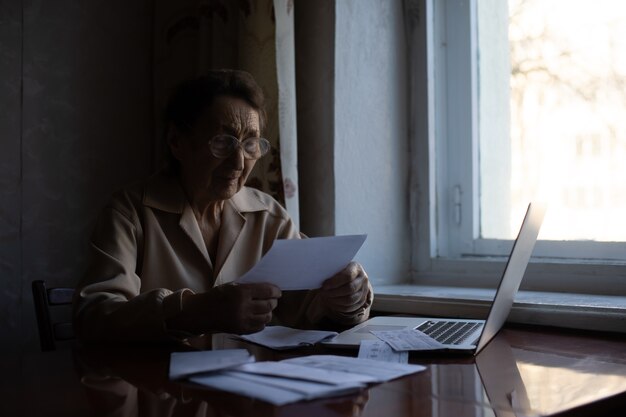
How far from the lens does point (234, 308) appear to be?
1.28 m

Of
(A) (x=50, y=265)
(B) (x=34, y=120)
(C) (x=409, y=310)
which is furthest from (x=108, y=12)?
(C) (x=409, y=310)

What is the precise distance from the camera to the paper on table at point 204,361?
103 centimetres

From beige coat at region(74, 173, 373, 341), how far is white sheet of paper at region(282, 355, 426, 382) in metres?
0.37

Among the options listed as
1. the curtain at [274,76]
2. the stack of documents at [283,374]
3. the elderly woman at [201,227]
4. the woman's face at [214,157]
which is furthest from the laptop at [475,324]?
the curtain at [274,76]

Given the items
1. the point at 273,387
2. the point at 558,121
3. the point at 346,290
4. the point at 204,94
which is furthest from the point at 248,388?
the point at 558,121

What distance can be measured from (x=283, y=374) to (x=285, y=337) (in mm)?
444

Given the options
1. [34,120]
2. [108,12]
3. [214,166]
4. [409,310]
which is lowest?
[409,310]

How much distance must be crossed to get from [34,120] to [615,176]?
1.72 metres

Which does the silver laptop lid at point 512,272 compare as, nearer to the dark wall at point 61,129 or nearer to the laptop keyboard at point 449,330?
the laptop keyboard at point 449,330

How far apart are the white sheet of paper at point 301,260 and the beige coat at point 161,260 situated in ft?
0.62

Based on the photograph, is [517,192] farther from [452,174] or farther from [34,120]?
[34,120]

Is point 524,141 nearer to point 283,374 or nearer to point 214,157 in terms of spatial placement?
point 214,157

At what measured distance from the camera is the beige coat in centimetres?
139

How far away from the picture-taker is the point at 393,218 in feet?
7.59
